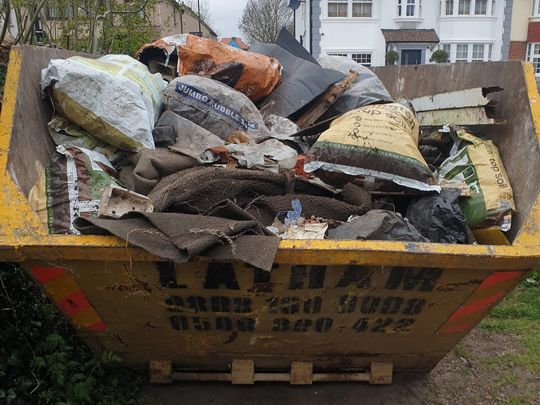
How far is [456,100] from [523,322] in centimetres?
148

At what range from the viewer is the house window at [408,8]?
23.1 metres

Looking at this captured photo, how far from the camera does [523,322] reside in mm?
3230

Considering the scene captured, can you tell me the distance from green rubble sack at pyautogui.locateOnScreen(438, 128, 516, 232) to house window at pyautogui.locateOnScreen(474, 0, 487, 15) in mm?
24461

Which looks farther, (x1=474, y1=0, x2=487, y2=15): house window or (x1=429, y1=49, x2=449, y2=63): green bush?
(x1=474, y1=0, x2=487, y2=15): house window

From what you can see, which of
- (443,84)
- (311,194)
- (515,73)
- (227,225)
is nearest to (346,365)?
(311,194)

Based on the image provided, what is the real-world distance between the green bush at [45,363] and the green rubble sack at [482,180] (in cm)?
170

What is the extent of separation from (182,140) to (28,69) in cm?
74

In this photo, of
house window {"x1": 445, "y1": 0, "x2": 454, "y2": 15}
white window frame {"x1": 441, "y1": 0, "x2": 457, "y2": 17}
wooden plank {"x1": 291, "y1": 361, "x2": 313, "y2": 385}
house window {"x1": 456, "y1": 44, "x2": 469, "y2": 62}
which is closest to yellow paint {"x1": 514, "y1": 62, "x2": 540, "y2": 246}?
wooden plank {"x1": 291, "y1": 361, "x2": 313, "y2": 385}

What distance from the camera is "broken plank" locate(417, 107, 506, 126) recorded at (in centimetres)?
265

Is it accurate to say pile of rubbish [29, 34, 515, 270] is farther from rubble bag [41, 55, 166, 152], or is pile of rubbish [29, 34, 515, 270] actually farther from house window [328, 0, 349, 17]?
house window [328, 0, 349, 17]

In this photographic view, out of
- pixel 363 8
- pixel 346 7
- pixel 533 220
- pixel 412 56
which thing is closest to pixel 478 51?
pixel 412 56

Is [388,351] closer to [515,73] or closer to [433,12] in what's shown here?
[515,73]

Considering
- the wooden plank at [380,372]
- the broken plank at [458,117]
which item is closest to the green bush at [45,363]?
the wooden plank at [380,372]

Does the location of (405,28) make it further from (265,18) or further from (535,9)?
(265,18)
